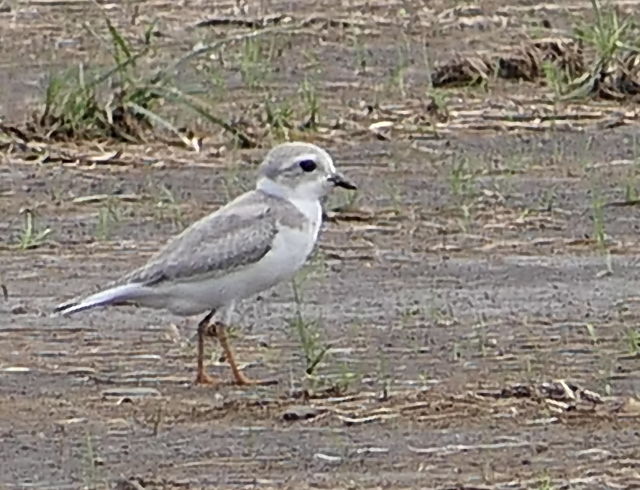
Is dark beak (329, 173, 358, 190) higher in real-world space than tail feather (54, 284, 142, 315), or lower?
higher

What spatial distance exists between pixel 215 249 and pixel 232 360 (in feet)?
1.20

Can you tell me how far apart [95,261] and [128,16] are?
8.14 meters

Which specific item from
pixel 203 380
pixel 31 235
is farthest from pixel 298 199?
pixel 31 235

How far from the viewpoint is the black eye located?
925cm

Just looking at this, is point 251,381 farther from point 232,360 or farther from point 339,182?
point 339,182

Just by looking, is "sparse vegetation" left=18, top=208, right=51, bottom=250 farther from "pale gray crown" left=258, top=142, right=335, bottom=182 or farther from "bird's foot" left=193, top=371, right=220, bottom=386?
"bird's foot" left=193, top=371, right=220, bottom=386

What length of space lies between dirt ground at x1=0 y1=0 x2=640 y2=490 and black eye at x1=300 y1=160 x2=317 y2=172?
1.80 feet

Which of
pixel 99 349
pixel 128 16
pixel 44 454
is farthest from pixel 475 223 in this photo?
pixel 128 16

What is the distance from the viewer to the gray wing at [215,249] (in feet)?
28.7

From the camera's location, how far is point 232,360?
8672 mm

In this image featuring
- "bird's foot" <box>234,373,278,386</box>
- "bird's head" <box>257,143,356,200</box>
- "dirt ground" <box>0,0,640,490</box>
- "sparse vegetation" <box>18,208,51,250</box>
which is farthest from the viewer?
"sparse vegetation" <box>18,208,51,250</box>

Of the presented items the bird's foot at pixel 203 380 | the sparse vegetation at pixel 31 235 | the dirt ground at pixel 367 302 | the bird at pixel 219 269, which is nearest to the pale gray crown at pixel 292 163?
the bird at pixel 219 269

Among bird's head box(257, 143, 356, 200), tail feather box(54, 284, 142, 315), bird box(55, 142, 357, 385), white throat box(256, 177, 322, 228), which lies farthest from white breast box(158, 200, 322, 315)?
bird's head box(257, 143, 356, 200)

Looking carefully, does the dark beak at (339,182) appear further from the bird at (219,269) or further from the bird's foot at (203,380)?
the bird's foot at (203,380)
